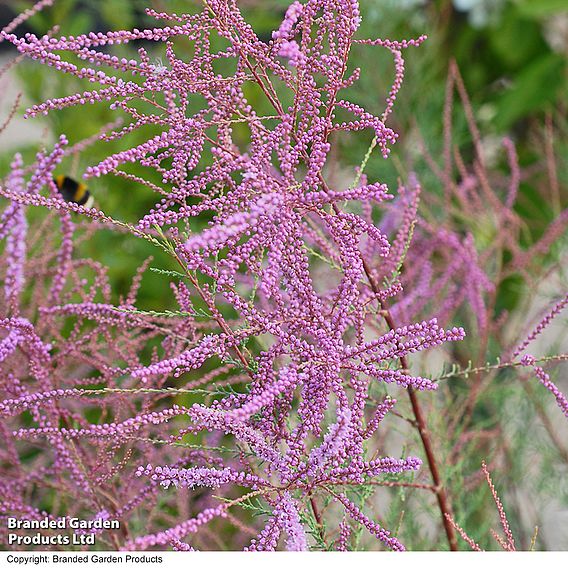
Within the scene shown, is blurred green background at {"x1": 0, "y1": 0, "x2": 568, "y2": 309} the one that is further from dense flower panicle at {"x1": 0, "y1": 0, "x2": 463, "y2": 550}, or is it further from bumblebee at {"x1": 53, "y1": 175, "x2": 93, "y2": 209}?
dense flower panicle at {"x1": 0, "y1": 0, "x2": 463, "y2": 550}

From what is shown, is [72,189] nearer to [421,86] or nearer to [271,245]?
Result: [271,245]

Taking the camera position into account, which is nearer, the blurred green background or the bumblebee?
the bumblebee

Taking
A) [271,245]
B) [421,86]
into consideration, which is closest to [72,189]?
[271,245]

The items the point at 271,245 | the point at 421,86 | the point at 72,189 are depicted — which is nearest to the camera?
the point at 271,245

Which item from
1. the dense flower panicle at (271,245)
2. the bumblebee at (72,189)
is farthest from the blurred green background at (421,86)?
the dense flower panicle at (271,245)

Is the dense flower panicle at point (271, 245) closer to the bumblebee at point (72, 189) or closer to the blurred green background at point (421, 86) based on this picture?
the bumblebee at point (72, 189)

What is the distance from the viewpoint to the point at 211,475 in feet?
1.45

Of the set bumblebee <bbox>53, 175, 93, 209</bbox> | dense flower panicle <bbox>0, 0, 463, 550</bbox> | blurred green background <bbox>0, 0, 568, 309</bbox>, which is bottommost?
dense flower panicle <bbox>0, 0, 463, 550</bbox>

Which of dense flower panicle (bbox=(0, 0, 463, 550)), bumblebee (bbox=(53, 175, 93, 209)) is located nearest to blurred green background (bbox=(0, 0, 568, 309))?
bumblebee (bbox=(53, 175, 93, 209))

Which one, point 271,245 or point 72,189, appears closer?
point 271,245

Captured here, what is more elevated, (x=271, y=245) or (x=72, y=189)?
(x=72, y=189)

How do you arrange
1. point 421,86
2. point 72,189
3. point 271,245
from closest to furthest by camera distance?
1. point 271,245
2. point 72,189
3. point 421,86

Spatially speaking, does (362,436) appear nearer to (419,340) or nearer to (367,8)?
(419,340)
